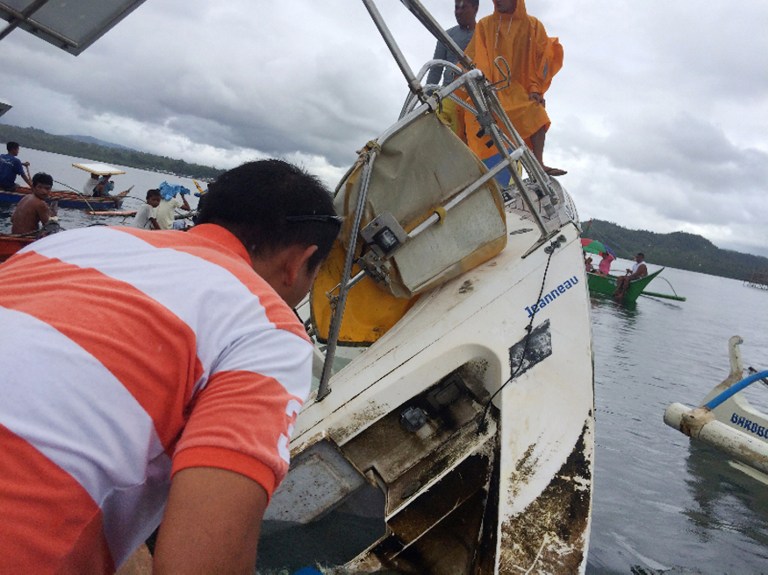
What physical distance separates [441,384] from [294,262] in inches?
61.9

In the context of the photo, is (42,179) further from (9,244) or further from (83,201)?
(83,201)

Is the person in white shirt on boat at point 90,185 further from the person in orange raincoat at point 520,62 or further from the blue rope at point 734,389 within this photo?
the blue rope at point 734,389

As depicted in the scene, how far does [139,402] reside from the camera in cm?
74

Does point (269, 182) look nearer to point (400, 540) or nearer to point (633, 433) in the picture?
point (400, 540)

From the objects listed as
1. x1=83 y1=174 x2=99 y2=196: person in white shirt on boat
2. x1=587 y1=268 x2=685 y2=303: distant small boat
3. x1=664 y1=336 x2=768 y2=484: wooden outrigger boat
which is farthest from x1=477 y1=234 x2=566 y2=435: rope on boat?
x1=83 y1=174 x2=99 y2=196: person in white shirt on boat

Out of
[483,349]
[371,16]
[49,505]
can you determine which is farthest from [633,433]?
[49,505]

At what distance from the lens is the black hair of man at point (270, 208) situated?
45.4 inches

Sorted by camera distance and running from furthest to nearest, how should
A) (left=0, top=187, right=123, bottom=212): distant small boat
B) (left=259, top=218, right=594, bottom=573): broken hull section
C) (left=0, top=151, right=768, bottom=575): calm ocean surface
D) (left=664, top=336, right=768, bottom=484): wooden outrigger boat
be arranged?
(left=0, top=187, right=123, bottom=212): distant small boat → (left=664, top=336, right=768, bottom=484): wooden outrigger boat → (left=0, top=151, right=768, bottom=575): calm ocean surface → (left=259, top=218, right=594, bottom=573): broken hull section

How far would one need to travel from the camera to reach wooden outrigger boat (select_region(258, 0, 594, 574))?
2264 millimetres

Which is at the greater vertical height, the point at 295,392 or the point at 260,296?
the point at 260,296

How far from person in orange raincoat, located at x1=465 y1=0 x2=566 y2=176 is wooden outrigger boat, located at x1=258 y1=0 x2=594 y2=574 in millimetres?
1012

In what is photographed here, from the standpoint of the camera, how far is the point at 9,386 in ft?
2.25

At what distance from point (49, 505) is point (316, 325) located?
7.80 feet

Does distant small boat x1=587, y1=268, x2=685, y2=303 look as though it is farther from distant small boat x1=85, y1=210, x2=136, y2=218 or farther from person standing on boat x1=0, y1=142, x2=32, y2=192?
person standing on boat x1=0, y1=142, x2=32, y2=192
